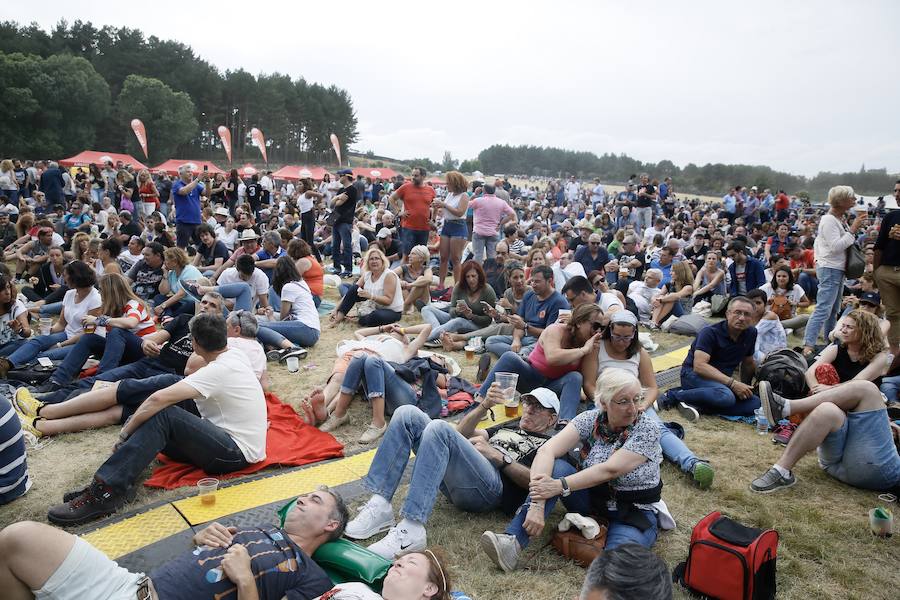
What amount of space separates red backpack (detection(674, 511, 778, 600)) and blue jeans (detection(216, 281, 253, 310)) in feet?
19.5

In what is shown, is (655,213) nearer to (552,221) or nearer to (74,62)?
(552,221)

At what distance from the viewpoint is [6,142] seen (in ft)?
143

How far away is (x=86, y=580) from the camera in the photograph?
2076 millimetres

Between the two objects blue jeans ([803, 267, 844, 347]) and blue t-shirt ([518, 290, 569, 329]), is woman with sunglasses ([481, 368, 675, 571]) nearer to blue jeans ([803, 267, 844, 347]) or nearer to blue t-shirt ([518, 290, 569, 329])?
blue t-shirt ([518, 290, 569, 329])

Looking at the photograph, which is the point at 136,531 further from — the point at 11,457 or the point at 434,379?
the point at 434,379

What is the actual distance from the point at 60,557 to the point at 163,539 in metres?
1.15

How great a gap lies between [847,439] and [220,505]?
4374 mm

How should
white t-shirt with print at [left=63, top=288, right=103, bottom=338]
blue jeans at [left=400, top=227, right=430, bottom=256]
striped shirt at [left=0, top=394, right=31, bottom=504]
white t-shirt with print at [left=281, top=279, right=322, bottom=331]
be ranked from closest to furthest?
striped shirt at [left=0, top=394, right=31, bottom=504] → white t-shirt with print at [left=63, top=288, right=103, bottom=338] → white t-shirt with print at [left=281, top=279, right=322, bottom=331] → blue jeans at [left=400, top=227, right=430, bottom=256]

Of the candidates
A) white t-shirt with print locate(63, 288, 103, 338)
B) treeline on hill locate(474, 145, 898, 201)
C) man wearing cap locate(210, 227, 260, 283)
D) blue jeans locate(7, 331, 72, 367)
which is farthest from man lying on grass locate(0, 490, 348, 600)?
treeline on hill locate(474, 145, 898, 201)

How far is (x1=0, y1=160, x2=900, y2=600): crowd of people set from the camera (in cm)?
271

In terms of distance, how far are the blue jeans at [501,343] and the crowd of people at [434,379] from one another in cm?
3

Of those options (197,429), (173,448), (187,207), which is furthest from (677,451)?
(187,207)

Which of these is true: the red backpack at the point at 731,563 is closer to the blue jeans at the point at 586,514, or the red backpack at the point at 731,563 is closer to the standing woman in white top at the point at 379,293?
the blue jeans at the point at 586,514

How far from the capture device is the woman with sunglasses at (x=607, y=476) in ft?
9.60
